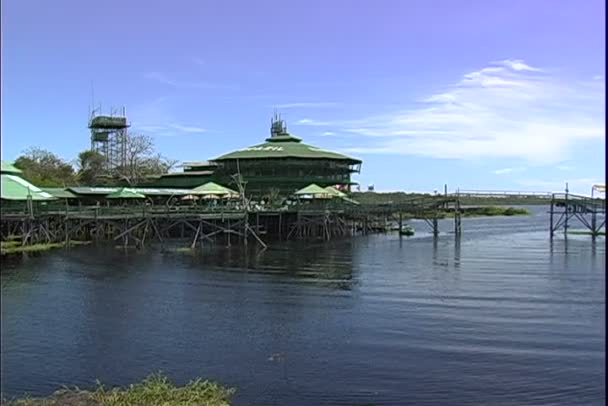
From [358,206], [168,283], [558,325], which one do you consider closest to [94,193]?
[358,206]

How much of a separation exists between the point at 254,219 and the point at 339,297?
36141 mm

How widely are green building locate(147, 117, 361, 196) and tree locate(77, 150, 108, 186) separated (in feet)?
29.7

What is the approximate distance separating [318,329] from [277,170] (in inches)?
2406

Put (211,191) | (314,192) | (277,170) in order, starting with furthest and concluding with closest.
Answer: (277,170)
(314,192)
(211,191)

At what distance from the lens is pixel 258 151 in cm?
8462

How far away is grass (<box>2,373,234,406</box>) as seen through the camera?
11.9 meters

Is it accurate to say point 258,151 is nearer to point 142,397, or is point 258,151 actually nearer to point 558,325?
point 558,325

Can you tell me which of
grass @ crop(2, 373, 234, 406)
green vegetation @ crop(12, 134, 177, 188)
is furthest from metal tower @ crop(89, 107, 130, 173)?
grass @ crop(2, 373, 234, 406)

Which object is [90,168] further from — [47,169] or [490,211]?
[490,211]

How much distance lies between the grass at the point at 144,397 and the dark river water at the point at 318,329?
1016 millimetres

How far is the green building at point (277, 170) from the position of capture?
81375mm

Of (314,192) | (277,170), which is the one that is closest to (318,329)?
(314,192)

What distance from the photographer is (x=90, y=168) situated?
306 feet

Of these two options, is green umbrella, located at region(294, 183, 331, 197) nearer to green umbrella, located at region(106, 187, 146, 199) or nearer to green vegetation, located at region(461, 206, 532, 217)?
green umbrella, located at region(106, 187, 146, 199)
